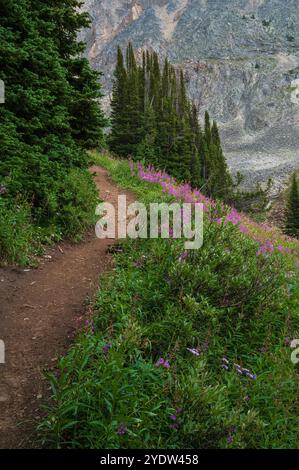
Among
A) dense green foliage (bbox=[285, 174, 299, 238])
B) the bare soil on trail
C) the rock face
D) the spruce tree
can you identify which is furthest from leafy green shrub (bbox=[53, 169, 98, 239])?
the rock face

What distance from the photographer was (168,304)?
176 inches

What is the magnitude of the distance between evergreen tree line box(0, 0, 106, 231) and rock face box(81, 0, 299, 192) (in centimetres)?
8201

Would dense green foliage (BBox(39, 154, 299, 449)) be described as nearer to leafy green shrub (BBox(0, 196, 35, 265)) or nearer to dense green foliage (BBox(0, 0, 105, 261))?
leafy green shrub (BBox(0, 196, 35, 265))

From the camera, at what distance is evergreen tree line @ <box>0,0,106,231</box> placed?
6.80m

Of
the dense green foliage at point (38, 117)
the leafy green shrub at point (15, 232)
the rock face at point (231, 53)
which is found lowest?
the leafy green shrub at point (15, 232)

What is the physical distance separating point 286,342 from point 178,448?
2196 mm

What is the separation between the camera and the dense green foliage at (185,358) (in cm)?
291

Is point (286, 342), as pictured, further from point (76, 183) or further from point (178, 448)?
point (76, 183)

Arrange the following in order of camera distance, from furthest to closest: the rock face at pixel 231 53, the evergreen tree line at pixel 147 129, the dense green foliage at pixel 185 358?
the rock face at pixel 231 53 < the evergreen tree line at pixel 147 129 < the dense green foliage at pixel 185 358

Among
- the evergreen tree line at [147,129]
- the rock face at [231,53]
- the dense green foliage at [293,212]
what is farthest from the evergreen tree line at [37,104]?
the rock face at [231,53]

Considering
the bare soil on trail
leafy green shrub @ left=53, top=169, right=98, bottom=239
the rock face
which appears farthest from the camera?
the rock face

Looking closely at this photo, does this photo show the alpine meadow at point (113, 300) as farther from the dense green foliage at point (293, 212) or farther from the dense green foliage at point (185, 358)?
the dense green foliage at point (293, 212)

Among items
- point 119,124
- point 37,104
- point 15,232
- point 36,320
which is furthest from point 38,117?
point 119,124
